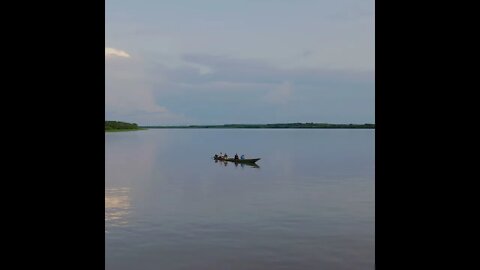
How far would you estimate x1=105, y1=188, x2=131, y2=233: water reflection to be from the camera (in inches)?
637

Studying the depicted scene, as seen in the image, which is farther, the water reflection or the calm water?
the water reflection

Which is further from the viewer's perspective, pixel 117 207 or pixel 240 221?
pixel 117 207

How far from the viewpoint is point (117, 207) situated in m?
19.3

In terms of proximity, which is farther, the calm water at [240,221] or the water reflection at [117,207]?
the water reflection at [117,207]

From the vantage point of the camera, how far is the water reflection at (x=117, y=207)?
16173mm
